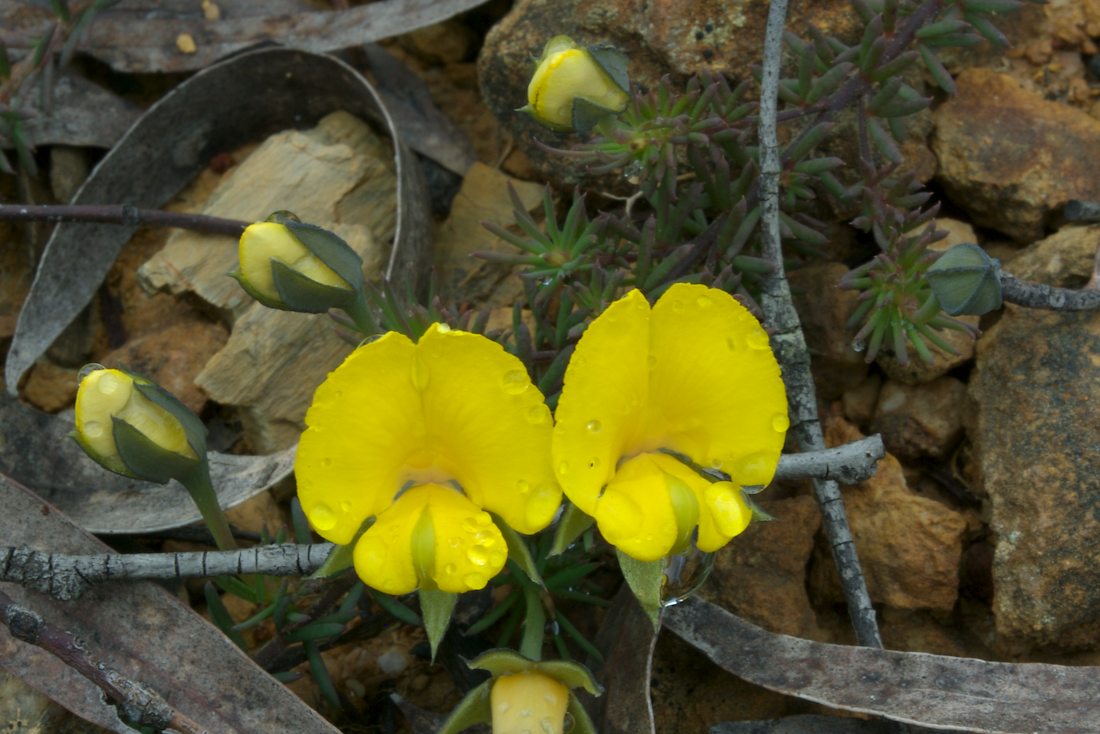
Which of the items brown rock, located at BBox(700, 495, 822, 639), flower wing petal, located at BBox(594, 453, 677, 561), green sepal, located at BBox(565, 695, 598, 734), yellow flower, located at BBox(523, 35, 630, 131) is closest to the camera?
flower wing petal, located at BBox(594, 453, 677, 561)

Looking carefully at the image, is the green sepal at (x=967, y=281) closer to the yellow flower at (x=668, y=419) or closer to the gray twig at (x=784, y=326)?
the gray twig at (x=784, y=326)

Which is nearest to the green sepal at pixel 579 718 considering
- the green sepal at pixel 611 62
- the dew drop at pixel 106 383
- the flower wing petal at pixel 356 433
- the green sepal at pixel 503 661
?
the green sepal at pixel 503 661

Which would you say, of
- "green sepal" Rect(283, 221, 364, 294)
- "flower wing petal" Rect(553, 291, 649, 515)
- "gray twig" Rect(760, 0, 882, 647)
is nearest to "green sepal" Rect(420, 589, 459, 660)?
"flower wing petal" Rect(553, 291, 649, 515)

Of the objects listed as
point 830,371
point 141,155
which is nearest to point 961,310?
point 830,371

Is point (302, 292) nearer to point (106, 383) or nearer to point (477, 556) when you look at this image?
point (106, 383)

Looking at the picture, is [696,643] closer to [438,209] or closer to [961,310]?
[961,310]

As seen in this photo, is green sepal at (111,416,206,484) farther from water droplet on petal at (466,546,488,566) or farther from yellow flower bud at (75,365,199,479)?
water droplet on petal at (466,546,488,566)
